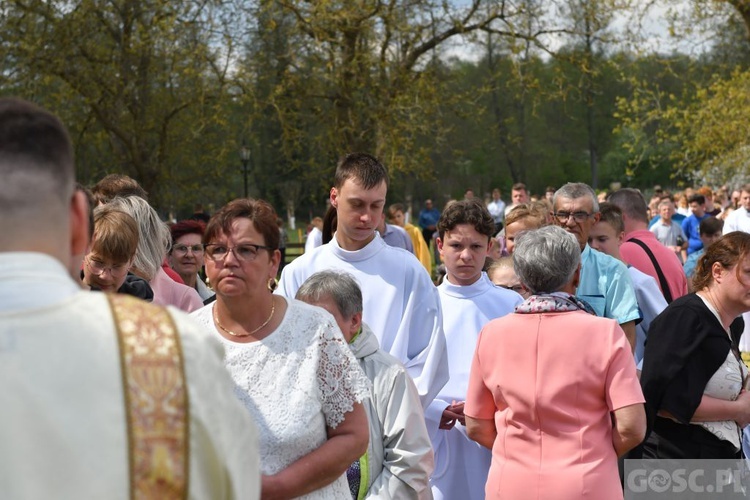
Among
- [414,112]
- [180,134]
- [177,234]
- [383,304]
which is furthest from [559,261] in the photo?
[180,134]

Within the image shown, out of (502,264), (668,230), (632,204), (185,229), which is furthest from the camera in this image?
(668,230)

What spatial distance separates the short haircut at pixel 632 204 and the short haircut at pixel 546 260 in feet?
10.6

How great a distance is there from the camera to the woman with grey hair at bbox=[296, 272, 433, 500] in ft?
13.6

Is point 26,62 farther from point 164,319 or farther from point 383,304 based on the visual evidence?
point 164,319

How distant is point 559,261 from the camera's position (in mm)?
4074

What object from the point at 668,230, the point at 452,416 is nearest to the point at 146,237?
the point at 452,416

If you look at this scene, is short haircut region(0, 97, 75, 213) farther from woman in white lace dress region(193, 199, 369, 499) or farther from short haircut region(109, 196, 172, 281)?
short haircut region(109, 196, 172, 281)

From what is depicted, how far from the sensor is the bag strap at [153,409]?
1.72m

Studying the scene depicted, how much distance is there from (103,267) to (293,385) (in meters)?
1.49

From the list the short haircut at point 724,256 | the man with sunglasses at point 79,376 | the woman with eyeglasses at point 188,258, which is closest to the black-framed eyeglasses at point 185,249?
the woman with eyeglasses at point 188,258

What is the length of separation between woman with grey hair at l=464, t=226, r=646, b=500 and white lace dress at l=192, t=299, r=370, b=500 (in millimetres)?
959

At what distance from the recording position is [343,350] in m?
3.25

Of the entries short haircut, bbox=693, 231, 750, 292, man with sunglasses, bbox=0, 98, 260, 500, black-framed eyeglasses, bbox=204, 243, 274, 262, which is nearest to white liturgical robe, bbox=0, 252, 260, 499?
man with sunglasses, bbox=0, 98, 260, 500
